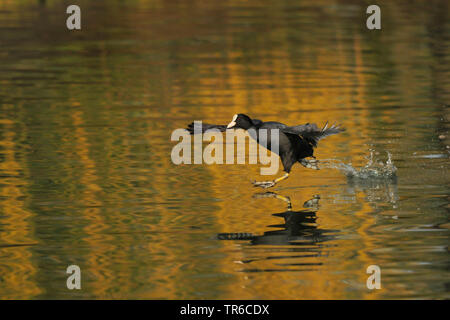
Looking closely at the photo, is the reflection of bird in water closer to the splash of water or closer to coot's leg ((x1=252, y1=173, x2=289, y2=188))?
coot's leg ((x1=252, y1=173, x2=289, y2=188))

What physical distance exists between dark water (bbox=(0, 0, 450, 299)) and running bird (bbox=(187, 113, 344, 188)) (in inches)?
17.3

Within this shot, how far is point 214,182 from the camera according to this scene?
47.8 feet

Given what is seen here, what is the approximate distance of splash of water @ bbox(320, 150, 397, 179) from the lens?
14.6m

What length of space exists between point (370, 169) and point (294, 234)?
10.8 feet

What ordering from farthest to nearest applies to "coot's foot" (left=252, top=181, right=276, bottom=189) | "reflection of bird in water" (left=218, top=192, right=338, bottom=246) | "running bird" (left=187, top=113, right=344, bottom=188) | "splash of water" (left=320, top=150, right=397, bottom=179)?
"splash of water" (left=320, top=150, right=397, bottom=179), "coot's foot" (left=252, top=181, right=276, bottom=189), "running bird" (left=187, top=113, right=344, bottom=188), "reflection of bird in water" (left=218, top=192, right=338, bottom=246)

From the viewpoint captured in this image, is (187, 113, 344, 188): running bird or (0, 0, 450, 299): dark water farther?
(187, 113, 344, 188): running bird

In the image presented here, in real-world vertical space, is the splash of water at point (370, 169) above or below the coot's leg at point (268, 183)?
above

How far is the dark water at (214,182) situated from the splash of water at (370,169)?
0.10m

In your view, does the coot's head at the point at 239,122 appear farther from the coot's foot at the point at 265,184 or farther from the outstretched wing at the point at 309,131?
the coot's foot at the point at 265,184

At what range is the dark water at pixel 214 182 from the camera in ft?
33.7

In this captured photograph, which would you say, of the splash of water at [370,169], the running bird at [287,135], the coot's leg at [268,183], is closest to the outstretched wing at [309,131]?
the running bird at [287,135]

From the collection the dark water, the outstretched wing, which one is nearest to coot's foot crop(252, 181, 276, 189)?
the dark water
